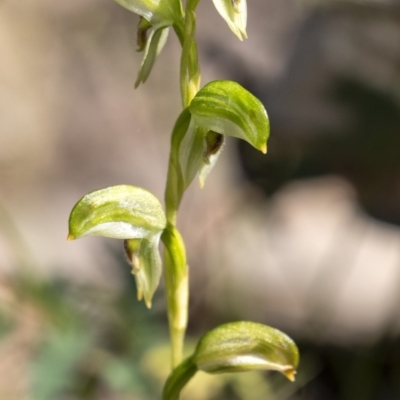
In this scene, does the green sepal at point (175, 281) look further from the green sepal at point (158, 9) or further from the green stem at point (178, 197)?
the green sepal at point (158, 9)

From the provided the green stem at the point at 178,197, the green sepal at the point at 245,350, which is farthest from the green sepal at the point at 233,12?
the green sepal at the point at 245,350

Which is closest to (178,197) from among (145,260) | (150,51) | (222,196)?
(145,260)

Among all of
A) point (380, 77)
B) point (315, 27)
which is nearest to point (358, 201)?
point (380, 77)

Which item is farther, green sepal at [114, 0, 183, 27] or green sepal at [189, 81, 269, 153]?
green sepal at [114, 0, 183, 27]

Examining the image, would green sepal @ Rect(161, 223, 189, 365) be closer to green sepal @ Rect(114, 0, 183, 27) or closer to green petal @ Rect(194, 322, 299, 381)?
green petal @ Rect(194, 322, 299, 381)

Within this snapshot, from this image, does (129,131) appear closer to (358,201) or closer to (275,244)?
(275,244)

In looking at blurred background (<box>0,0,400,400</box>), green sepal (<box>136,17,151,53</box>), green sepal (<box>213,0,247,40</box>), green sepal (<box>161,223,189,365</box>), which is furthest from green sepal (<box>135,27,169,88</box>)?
blurred background (<box>0,0,400,400</box>)

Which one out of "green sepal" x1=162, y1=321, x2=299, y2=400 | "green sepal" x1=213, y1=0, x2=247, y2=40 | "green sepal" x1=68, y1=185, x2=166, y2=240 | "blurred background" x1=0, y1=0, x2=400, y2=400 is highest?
"green sepal" x1=213, y1=0, x2=247, y2=40
